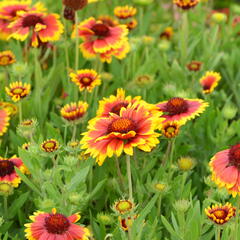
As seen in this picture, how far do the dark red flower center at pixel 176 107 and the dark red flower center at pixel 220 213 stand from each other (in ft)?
1.67

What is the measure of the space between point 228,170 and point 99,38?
1.14 meters

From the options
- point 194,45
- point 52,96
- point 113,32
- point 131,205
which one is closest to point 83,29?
point 113,32

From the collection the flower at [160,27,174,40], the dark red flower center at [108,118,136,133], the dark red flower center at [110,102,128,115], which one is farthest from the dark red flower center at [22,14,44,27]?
the flower at [160,27,174,40]

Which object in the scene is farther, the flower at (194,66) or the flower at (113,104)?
the flower at (194,66)

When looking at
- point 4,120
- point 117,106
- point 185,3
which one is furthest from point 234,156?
point 185,3

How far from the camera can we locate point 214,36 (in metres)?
2.96

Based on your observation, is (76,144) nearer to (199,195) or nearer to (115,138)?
(115,138)

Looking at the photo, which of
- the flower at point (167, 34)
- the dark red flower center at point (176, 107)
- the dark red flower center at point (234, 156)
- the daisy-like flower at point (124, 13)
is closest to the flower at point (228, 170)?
the dark red flower center at point (234, 156)

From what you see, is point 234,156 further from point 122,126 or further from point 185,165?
point 185,165

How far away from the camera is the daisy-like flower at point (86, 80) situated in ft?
7.20

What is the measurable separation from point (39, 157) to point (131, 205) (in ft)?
1.40

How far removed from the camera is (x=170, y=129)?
1895 mm

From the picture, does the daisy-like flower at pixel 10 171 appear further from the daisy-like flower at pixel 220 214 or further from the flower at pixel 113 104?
the daisy-like flower at pixel 220 214

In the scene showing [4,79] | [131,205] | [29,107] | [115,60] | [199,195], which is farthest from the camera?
[115,60]
